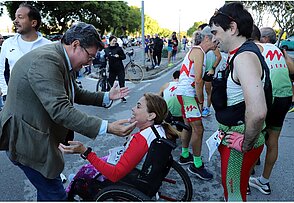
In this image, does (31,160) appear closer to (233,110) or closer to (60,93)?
(60,93)

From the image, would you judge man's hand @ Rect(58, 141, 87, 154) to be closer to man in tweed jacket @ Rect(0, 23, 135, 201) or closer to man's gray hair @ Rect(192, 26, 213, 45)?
man in tweed jacket @ Rect(0, 23, 135, 201)

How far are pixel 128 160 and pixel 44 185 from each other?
0.57 meters

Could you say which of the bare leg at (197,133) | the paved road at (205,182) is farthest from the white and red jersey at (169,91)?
the paved road at (205,182)

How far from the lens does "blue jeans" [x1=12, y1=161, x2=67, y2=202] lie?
1.86m

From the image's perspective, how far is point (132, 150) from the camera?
2.07 m

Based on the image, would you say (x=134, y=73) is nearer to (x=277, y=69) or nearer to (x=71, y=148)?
(x=277, y=69)

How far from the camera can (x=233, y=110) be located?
1841mm

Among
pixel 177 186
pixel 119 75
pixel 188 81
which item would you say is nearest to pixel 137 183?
pixel 177 186

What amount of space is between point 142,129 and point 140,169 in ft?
0.99

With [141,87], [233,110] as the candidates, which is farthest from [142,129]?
[141,87]

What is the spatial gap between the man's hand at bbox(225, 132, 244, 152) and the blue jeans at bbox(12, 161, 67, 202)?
1161 mm

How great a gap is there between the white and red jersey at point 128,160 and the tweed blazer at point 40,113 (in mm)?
294

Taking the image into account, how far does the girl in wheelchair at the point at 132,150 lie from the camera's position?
205cm

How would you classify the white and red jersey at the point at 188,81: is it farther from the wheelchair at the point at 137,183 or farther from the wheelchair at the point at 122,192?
the wheelchair at the point at 137,183
